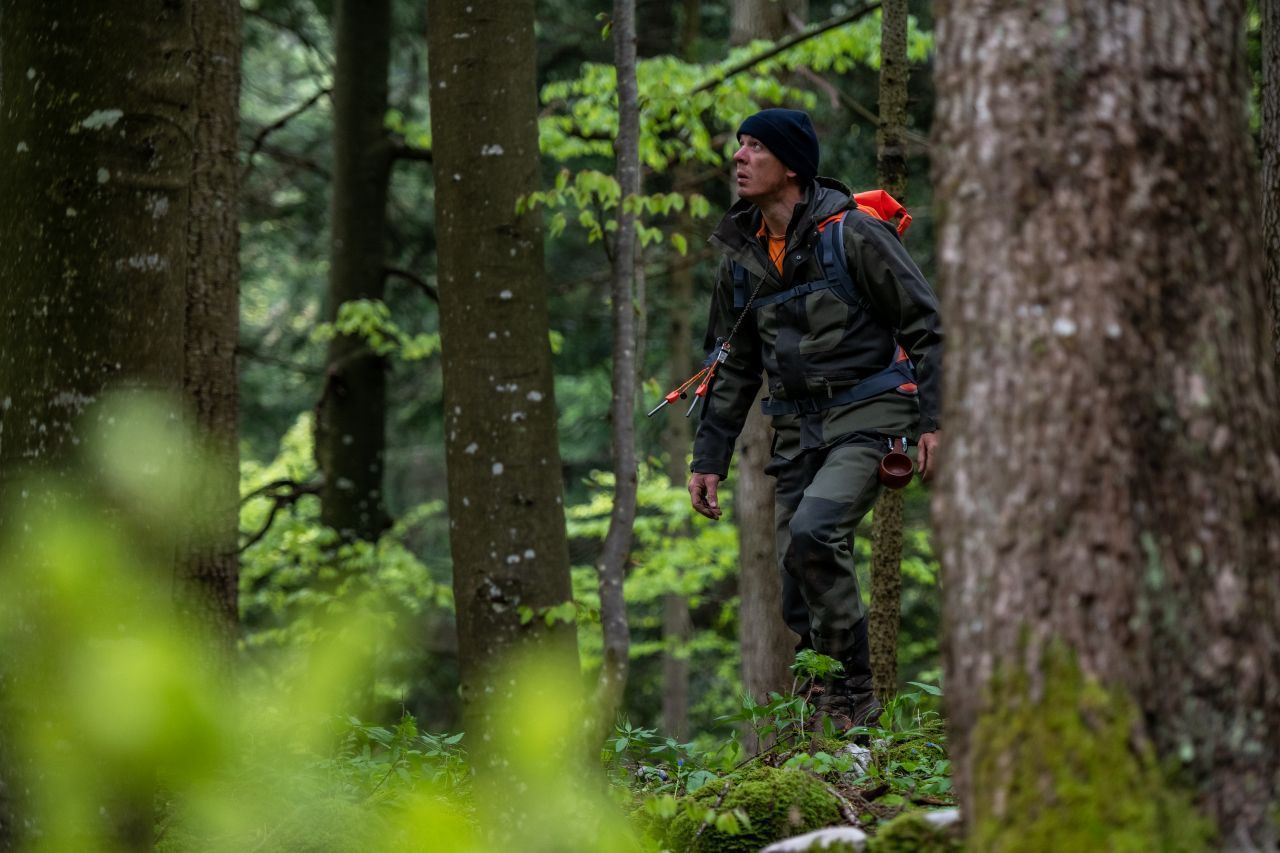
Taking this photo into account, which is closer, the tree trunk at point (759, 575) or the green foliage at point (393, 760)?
the green foliage at point (393, 760)

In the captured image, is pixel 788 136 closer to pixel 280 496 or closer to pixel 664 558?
pixel 280 496

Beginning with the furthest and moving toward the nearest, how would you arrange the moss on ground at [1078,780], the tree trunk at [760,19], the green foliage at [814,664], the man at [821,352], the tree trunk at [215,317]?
the tree trunk at [760,19]
the tree trunk at [215,317]
the man at [821,352]
the green foliage at [814,664]
the moss on ground at [1078,780]

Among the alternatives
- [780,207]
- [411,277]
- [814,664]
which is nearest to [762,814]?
[814,664]

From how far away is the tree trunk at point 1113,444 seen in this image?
1897mm

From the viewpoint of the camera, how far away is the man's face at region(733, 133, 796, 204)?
4723 millimetres

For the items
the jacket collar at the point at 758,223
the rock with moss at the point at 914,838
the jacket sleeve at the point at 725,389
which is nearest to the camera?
the rock with moss at the point at 914,838

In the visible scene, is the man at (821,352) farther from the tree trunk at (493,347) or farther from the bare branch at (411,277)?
the bare branch at (411,277)

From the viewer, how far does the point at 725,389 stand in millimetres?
5078

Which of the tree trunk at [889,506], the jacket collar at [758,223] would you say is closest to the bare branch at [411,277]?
the tree trunk at [889,506]

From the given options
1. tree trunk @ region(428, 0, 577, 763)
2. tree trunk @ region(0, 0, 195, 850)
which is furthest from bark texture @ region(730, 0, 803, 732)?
tree trunk @ region(0, 0, 195, 850)

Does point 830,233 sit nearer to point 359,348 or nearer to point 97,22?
point 97,22

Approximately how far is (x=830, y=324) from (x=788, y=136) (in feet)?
2.55

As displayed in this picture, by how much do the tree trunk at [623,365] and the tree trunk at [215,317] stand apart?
283 cm

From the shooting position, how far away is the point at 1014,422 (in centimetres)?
200
